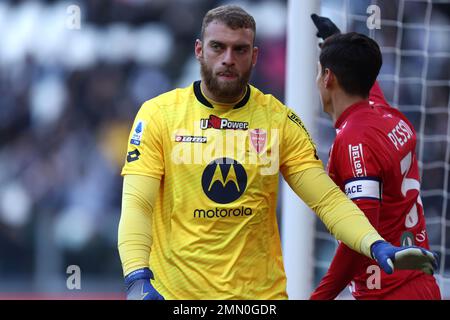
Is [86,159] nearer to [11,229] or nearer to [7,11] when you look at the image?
[11,229]

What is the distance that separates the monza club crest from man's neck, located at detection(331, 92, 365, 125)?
459mm

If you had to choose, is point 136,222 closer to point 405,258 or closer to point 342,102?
point 405,258

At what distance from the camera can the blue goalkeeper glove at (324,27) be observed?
4152mm

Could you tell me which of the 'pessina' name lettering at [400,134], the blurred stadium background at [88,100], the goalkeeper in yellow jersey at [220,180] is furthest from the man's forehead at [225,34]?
the blurred stadium background at [88,100]

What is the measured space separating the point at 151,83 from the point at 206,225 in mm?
4421

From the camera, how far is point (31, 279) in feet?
23.7

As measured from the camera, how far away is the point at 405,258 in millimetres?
3133

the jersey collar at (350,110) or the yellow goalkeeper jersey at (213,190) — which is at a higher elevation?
the jersey collar at (350,110)

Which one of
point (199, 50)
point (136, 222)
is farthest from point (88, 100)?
point (136, 222)

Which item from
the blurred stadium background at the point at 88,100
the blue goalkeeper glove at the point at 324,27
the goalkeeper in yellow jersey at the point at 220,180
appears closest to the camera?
the goalkeeper in yellow jersey at the point at 220,180

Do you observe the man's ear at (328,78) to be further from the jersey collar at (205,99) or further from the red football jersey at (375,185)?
the jersey collar at (205,99)

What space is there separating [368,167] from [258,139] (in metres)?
0.43

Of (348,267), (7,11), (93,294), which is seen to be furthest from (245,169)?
(7,11)

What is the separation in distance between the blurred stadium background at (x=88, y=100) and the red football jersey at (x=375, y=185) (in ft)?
9.60
